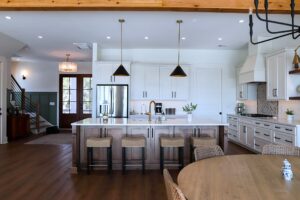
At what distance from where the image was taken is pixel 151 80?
→ 7215mm

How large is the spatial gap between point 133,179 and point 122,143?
64 cm

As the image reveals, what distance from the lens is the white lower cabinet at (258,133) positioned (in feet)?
14.8

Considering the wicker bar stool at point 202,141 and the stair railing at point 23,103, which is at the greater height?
the stair railing at point 23,103

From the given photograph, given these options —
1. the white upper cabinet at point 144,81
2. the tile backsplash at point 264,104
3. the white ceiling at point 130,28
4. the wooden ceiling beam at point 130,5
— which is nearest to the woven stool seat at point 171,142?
the wooden ceiling beam at point 130,5

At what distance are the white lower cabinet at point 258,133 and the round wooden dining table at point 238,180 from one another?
2450mm

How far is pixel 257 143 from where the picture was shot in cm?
568

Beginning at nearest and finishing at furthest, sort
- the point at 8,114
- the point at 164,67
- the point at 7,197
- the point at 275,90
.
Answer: the point at 7,197 < the point at 275,90 < the point at 164,67 < the point at 8,114

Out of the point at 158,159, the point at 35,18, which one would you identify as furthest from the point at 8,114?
the point at 158,159

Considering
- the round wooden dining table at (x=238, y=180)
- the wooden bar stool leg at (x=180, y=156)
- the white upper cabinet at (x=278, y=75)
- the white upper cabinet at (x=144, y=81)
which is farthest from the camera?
the white upper cabinet at (x=144, y=81)

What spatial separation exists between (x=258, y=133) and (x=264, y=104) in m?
1.31

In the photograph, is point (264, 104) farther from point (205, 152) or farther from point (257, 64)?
point (205, 152)

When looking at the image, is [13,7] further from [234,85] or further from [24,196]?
[234,85]

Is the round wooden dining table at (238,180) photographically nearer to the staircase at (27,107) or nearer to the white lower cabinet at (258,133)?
the white lower cabinet at (258,133)

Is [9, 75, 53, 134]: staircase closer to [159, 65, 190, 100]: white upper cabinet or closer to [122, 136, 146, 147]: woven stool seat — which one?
[159, 65, 190, 100]: white upper cabinet
